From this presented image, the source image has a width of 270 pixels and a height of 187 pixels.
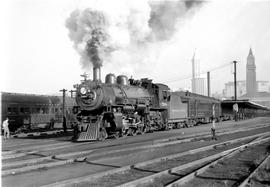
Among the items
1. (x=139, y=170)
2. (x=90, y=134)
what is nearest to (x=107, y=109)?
(x=90, y=134)

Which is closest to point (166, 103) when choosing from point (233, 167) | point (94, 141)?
point (94, 141)

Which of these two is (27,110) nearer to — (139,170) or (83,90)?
(83,90)

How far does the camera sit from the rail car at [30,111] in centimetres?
2314

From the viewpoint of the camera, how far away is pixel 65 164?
9.48m

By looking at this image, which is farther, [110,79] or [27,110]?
[27,110]

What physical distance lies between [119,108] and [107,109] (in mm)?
971

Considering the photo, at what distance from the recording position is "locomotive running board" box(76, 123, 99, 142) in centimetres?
1639

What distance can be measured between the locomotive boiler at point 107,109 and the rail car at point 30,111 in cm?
376

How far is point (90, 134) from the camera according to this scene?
1645cm

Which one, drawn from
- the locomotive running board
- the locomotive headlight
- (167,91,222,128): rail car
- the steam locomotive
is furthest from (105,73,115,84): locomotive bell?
(167,91,222,128): rail car

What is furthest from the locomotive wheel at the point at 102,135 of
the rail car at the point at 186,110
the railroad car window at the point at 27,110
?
the railroad car window at the point at 27,110

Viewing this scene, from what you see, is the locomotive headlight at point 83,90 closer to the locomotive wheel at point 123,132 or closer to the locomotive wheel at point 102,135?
the locomotive wheel at point 102,135

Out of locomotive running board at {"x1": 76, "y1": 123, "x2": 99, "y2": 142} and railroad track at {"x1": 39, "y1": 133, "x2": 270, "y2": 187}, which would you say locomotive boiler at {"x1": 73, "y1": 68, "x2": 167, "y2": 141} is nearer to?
locomotive running board at {"x1": 76, "y1": 123, "x2": 99, "y2": 142}

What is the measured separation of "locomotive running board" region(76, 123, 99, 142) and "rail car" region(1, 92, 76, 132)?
431 centimetres
